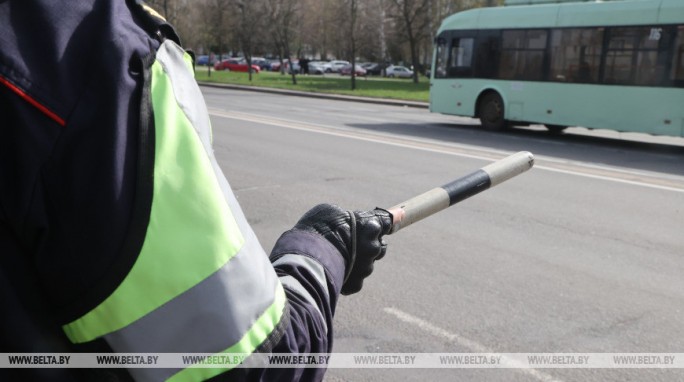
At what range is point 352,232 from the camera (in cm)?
153

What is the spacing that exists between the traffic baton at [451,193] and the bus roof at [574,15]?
13.6 meters

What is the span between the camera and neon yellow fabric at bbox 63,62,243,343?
37.4 inches

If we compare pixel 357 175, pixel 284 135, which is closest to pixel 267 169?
pixel 357 175

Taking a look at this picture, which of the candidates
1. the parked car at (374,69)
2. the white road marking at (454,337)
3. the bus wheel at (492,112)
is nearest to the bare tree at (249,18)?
the parked car at (374,69)

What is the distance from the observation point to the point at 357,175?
9438 millimetres

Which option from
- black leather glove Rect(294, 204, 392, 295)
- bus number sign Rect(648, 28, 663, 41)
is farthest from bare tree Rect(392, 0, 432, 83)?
black leather glove Rect(294, 204, 392, 295)

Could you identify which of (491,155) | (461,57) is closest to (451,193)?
(491,155)

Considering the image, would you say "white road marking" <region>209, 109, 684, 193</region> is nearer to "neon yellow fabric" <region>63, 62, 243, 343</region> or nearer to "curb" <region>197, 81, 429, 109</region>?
"neon yellow fabric" <region>63, 62, 243, 343</region>

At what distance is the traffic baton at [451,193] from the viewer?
175 cm

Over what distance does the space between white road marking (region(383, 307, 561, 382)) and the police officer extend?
9.87 feet

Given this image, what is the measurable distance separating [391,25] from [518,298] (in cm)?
5717

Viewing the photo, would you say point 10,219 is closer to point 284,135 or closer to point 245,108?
point 284,135

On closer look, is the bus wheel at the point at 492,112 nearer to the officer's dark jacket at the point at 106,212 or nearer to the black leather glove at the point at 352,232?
the black leather glove at the point at 352,232

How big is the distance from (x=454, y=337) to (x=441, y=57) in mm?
15149
